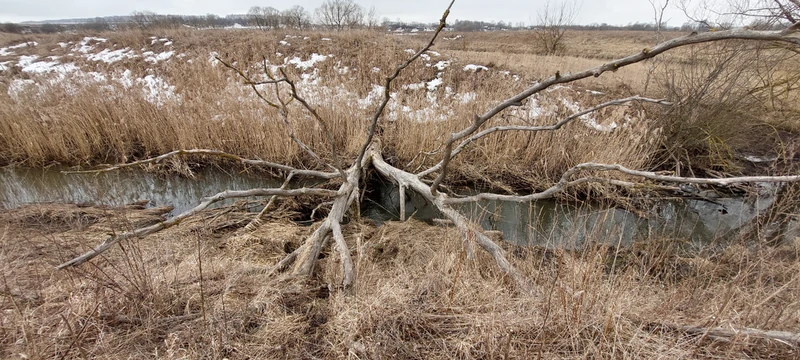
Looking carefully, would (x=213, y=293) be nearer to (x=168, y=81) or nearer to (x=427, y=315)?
(x=427, y=315)

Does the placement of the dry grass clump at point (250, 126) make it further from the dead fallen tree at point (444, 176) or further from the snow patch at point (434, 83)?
the snow patch at point (434, 83)

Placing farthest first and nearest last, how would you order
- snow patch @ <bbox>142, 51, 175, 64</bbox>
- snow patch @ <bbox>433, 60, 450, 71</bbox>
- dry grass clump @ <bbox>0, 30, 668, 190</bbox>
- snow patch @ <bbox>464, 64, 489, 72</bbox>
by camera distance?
snow patch @ <bbox>142, 51, 175, 64</bbox>, snow patch @ <bbox>433, 60, 450, 71</bbox>, snow patch @ <bbox>464, 64, 489, 72</bbox>, dry grass clump @ <bbox>0, 30, 668, 190</bbox>

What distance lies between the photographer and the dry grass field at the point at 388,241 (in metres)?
1.53

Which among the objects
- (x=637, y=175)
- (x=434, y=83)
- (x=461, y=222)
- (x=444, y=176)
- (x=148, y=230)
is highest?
(x=434, y=83)

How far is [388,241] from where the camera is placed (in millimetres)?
3342

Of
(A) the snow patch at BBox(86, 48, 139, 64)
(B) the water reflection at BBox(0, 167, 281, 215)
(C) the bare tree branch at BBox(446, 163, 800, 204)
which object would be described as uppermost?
(A) the snow patch at BBox(86, 48, 139, 64)

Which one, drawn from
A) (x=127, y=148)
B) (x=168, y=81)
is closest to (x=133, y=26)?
(x=168, y=81)

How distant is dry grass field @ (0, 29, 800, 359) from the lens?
1.53 metres

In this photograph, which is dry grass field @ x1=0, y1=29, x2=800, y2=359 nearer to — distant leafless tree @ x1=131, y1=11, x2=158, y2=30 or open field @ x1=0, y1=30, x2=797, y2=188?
open field @ x1=0, y1=30, x2=797, y2=188

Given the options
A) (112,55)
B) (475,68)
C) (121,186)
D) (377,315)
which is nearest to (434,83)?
(475,68)

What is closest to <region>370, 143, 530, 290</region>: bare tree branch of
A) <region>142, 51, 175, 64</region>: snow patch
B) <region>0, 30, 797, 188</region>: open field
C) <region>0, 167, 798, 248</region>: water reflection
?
<region>0, 167, 798, 248</region>: water reflection

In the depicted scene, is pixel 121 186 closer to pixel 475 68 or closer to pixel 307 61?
pixel 307 61

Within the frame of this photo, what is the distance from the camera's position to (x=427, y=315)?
5.57 ft

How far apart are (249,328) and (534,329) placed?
143 cm
